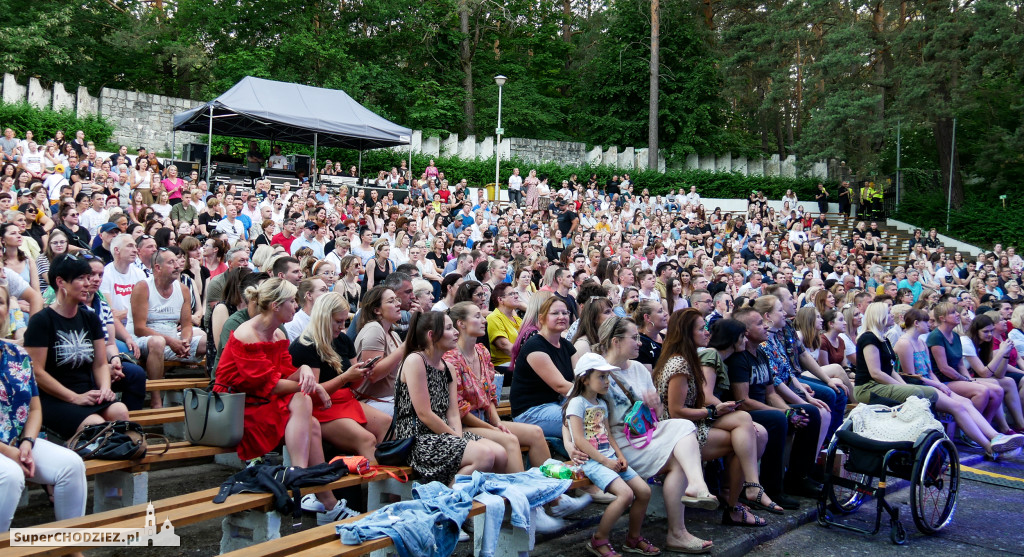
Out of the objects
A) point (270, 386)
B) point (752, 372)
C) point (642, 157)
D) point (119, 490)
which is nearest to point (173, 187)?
point (270, 386)

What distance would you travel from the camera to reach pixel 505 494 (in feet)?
13.9

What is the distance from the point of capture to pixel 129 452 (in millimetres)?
3936

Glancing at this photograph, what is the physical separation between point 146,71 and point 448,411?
1138 inches

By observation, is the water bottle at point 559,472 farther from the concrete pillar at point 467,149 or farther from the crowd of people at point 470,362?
the concrete pillar at point 467,149

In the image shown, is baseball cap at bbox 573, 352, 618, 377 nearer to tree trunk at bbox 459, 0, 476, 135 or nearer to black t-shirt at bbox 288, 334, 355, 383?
black t-shirt at bbox 288, 334, 355, 383

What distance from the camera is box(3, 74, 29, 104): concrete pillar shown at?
832 inches

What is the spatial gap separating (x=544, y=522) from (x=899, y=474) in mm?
2434

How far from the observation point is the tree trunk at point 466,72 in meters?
31.9

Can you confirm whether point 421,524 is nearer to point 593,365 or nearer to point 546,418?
point 593,365

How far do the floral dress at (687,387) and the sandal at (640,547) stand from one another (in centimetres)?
87

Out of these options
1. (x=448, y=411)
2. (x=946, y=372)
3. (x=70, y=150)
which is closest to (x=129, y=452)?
(x=448, y=411)

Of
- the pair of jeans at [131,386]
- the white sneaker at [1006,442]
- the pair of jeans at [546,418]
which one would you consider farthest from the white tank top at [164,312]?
the white sneaker at [1006,442]

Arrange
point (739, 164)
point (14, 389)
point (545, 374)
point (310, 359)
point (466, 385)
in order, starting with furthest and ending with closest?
point (739, 164) < point (545, 374) < point (466, 385) < point (310, 359) < point (14, 389)

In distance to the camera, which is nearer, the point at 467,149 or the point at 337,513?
the point at 337,513
